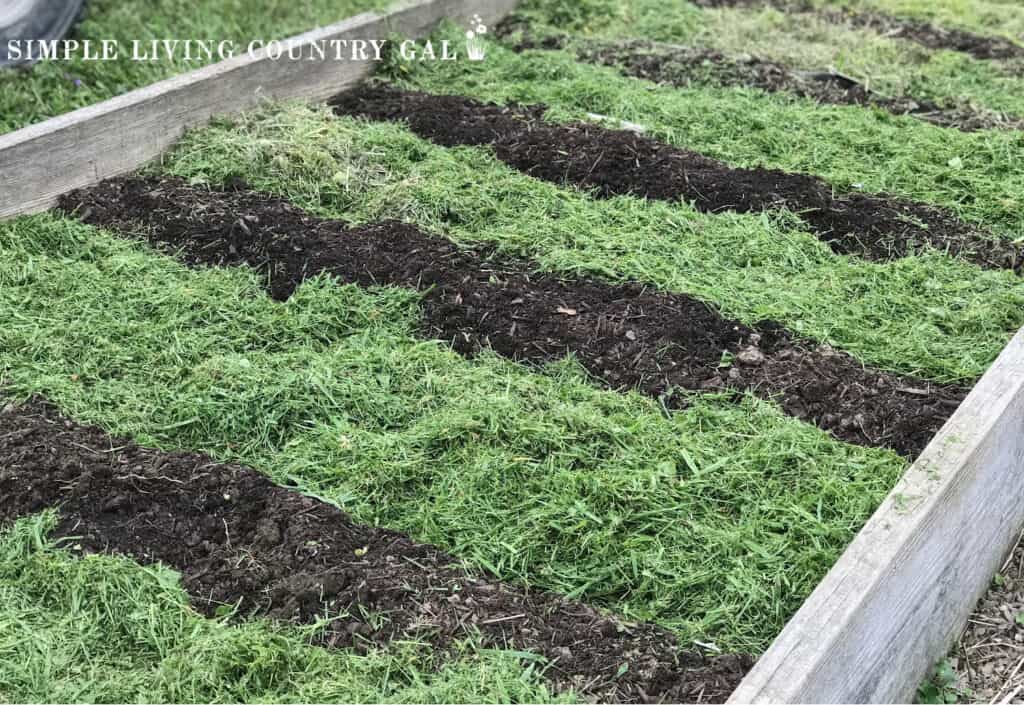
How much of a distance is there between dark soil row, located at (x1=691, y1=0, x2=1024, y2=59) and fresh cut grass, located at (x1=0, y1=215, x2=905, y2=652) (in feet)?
15.2

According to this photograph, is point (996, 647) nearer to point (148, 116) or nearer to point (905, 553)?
point (905, 553)

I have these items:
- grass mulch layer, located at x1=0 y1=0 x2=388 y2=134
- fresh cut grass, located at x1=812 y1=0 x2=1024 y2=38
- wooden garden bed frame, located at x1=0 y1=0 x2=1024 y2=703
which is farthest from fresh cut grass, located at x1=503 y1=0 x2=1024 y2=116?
wooden garden bed frame, located at x1=0 y1=0 x2=1024 y2=703

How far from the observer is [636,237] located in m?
4.67

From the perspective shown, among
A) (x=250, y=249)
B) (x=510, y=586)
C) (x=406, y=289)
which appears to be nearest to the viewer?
(x=510, y=586)

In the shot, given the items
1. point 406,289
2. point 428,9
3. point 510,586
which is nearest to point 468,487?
point 510,586

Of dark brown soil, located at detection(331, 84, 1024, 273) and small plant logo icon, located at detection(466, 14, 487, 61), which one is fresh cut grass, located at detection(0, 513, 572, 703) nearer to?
dark brown soil, located at detection(331, 84, 1024, 273)

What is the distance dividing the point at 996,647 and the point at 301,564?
198 centimetres

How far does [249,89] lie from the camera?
18.9 ft

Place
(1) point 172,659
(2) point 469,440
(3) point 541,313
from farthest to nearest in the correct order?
1. (3) point 541,313
2. (2) point 469,440
3. (1) point 172,659

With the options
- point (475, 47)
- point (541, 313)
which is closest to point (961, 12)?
point (475, 47)

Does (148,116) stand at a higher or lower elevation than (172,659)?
higher

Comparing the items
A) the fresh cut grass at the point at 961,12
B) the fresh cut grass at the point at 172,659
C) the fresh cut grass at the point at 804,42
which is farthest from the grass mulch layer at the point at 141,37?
the fresh cut grass at the point at 961,12

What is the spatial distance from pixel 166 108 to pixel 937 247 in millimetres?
3547

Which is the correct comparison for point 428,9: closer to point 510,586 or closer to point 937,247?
point 937,247
